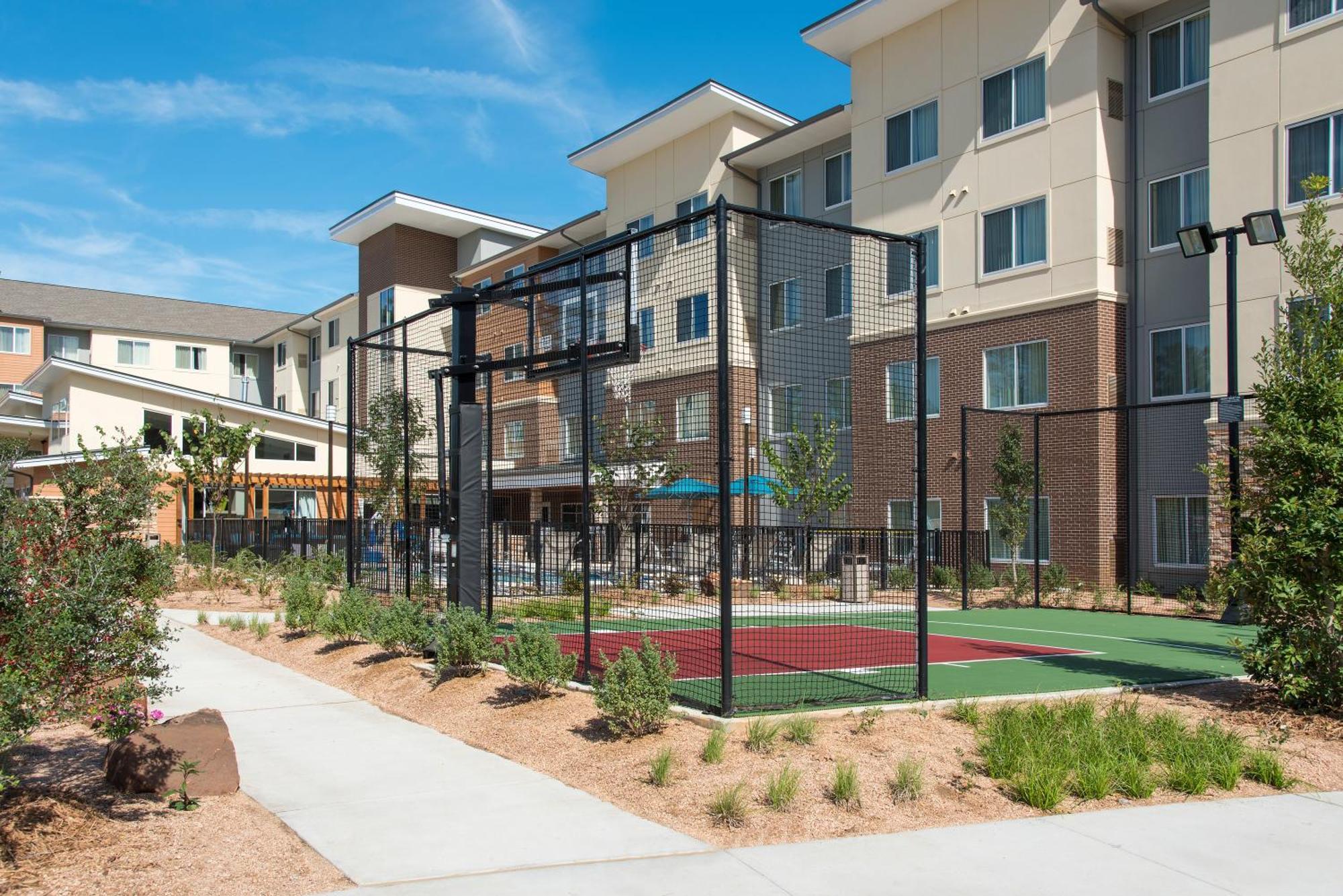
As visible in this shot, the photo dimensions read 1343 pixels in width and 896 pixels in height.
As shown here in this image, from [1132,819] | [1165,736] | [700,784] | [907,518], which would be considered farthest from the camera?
[907,518]

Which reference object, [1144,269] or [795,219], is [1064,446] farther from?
[795,219]

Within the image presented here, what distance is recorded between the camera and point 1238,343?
1953 centimetres

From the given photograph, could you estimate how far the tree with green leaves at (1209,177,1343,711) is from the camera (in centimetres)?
812

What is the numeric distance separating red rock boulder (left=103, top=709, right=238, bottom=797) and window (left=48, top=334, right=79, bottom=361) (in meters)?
51.1

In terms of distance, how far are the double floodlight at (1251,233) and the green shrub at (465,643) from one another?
29.1ft

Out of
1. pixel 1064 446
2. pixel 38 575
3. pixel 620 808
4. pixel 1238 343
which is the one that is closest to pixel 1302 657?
pixel 620 808

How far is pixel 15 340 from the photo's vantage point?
50.5 m

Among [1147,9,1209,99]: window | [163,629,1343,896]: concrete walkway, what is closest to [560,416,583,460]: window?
[163,629,1343,896]: concrete walkway

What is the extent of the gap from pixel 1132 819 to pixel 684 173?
28.5m

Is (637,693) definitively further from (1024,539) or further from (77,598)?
(1024,539)

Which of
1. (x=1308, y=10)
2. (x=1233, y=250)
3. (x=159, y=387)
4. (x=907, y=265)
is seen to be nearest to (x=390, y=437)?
(x=907, y=265)

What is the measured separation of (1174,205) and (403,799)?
20719mm

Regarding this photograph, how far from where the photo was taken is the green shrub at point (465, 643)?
9.63m

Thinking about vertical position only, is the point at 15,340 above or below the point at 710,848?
above
